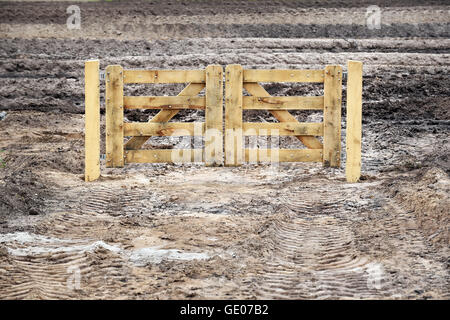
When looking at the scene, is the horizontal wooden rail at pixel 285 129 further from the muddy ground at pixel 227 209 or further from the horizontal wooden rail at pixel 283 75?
the muddy ground at pixel 227 209

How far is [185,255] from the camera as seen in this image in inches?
266

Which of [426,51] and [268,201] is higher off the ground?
[426,51]

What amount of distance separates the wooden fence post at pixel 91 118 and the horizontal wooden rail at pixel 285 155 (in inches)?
82.6

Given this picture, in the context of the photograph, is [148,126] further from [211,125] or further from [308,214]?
[308,214]

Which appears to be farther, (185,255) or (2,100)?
(2,100)

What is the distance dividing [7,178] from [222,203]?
9.82 ft

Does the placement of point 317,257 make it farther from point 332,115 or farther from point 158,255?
point 332,115

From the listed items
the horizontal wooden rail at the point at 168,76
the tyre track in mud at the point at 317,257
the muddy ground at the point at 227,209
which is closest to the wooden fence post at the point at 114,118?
the horizontal wooden rail at the point at 168,76

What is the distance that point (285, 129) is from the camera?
31.6 ft

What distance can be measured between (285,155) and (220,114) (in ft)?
3.48

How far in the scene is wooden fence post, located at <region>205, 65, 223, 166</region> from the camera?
31.6 ft

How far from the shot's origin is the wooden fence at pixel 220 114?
9.59m

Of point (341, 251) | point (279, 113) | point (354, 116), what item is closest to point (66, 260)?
point (341, 251)

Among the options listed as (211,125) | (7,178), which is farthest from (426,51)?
(7,178)
